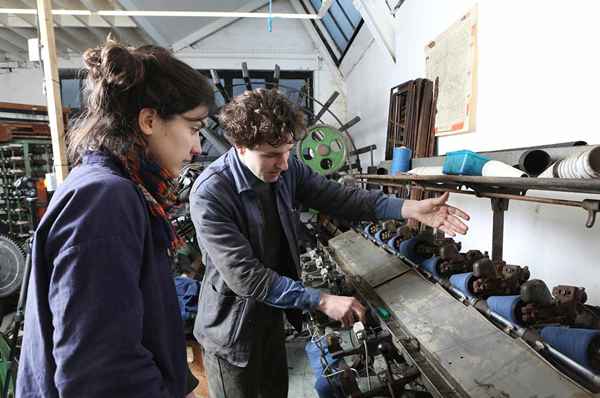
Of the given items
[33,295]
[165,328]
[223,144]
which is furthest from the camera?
[223,144]

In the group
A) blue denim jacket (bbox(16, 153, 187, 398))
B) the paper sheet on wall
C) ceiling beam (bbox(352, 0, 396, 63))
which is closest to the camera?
blue denim jacket (bbox(16, 153, 187, 398))

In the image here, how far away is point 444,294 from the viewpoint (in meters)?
1.42

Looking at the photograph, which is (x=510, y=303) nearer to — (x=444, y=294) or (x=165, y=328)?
(x=444, y=294)

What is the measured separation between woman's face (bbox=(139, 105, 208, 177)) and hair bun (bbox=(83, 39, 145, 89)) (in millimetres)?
63

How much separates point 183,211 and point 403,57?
245cm

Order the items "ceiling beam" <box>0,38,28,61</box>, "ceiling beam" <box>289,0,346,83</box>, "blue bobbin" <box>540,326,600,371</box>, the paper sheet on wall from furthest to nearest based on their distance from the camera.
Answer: "ceiling beam" <box>289,0,346,83</box>
"ceiling beam" <box>0,38,28,61</box>
the paper sheet on wall
"blue bobbin" <box>540,326,600,371</box>

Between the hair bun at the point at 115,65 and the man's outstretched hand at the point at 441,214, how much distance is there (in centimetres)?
110

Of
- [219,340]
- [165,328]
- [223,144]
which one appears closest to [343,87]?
[223,144]

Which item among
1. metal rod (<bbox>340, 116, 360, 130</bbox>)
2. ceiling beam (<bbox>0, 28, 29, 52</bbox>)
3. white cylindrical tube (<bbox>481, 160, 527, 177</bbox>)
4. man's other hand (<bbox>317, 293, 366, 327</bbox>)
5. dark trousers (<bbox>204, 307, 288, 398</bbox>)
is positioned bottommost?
dark trousers (<bbox>204, 307, 288, 398</bbox>)

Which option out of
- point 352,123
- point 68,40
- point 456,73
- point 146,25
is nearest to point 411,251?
point 456,73

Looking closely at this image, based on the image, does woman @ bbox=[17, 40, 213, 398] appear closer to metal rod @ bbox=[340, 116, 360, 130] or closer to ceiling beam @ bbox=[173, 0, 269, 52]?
metal rod @ bbox=[340, 116, 360, 130]

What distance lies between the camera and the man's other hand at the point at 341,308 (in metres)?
1.18

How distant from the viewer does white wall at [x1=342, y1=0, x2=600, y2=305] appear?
1.27m


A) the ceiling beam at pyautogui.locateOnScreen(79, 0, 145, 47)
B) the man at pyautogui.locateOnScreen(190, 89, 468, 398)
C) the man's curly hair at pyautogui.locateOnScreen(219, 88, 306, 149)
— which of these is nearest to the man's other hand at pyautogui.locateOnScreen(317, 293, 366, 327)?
the man at pyautogui.locateOnScreen(190, 89, 468, 398)
